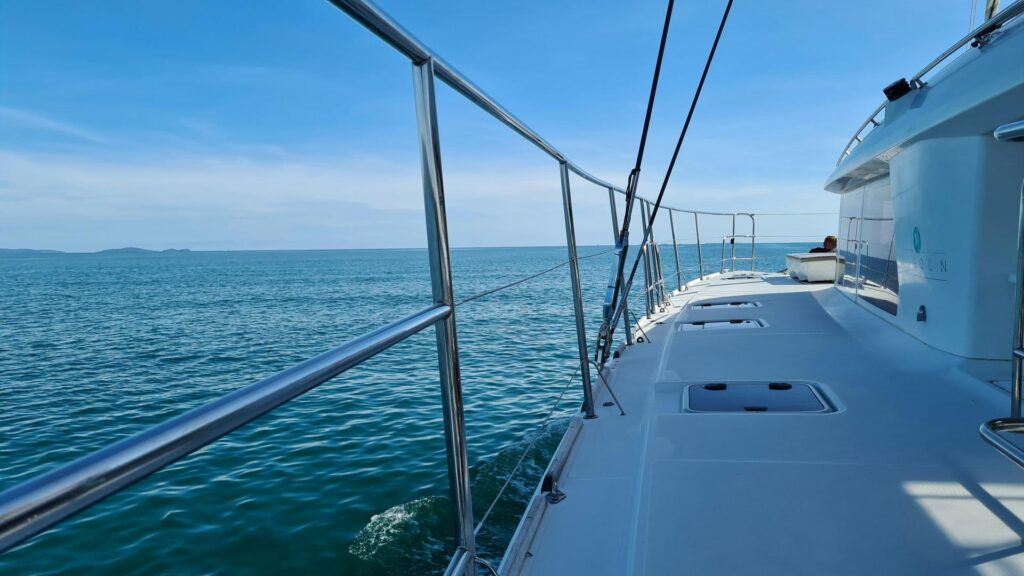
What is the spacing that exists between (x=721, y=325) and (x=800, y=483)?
3343mm

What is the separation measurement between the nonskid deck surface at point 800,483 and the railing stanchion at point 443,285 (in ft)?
1.63

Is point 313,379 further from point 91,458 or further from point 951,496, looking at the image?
point 951,496

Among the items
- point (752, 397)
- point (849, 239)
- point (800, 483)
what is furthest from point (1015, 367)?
point (849, 239)

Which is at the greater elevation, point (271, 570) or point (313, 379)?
point (313, 379)

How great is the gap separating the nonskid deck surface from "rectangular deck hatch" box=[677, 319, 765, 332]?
4.61ft

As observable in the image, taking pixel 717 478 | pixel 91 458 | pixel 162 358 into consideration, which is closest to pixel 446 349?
pixel 91 458

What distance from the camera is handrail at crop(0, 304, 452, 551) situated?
0.35 m

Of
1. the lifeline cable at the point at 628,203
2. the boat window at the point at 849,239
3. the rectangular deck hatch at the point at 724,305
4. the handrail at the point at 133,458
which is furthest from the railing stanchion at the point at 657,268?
the handrail at the point at 133,458

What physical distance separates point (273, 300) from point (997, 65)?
93.5 feet

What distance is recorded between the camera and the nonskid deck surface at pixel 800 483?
5.09 ft

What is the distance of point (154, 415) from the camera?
834 centimetres

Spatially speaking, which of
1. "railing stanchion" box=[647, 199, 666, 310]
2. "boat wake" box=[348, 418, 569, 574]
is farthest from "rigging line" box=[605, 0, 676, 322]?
"railing stanchion" box=[647, 199, 666, 310]

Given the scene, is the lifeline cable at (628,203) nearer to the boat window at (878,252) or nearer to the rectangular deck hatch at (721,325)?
the rectangular deck hatch at (721,325)

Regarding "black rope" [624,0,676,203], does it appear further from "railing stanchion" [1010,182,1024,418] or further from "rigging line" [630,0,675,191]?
"railing stanchion" [1010,182,1024,418]
